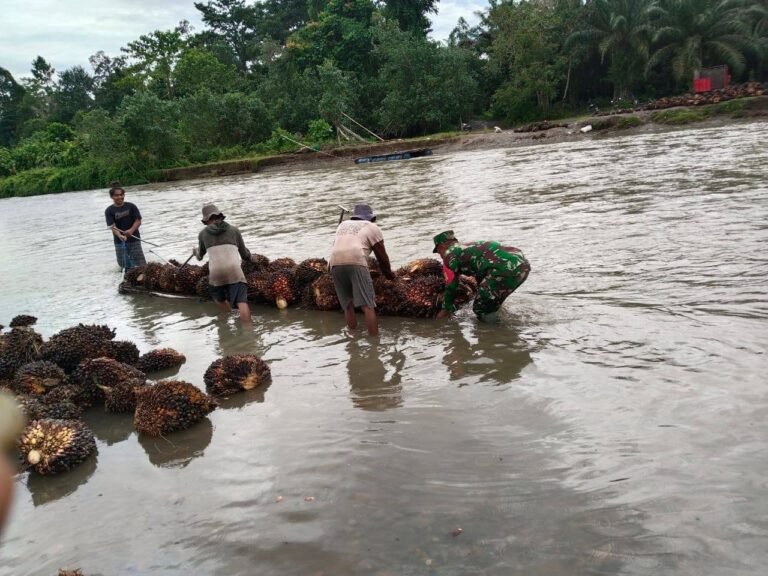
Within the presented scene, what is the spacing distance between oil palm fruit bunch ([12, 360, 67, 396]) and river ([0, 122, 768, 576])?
947 mm

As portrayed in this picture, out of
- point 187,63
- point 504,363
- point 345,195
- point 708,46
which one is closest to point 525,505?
point 504,363

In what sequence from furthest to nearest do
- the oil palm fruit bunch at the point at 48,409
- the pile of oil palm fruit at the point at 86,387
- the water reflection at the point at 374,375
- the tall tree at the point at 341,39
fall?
the tall tree at the point at 341,39, the oil palm fruit bunch at the point at 48,409, the water reflection at the point at 374,375, the pile of oil palm fruit at the point at 86,387

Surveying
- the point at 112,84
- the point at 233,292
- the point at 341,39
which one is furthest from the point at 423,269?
the point at 112,84

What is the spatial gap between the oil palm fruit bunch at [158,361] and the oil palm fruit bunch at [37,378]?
2.50 ft

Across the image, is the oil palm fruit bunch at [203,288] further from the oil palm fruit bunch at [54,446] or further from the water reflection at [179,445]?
the oil palm fruit bunch at [54,446]

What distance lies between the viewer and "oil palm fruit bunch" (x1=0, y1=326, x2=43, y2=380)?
22.2 ft

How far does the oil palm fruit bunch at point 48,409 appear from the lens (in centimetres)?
536

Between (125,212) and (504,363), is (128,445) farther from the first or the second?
(125,212)

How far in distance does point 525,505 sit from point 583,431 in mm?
978

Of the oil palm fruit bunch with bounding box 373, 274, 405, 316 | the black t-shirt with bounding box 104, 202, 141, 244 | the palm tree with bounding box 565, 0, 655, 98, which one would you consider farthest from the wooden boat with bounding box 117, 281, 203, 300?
the palm tree with bounding box 565, 0, 655, 98

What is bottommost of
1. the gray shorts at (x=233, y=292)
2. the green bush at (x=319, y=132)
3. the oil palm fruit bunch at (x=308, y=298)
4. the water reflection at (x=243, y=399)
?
the water reflection at (x=243, y=399)

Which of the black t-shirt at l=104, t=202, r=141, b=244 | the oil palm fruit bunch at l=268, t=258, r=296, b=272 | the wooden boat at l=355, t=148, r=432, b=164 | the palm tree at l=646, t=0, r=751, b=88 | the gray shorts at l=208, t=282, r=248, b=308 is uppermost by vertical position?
the palm tree at l=646, t=0, r=751, b=88

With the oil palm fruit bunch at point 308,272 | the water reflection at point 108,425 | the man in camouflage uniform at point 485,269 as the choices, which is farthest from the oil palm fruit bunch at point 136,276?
the man in camouflage uniform at point 485,269

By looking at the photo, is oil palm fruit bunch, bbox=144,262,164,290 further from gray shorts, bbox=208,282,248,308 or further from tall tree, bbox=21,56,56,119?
tall tree, bbox=21,56,56,119
